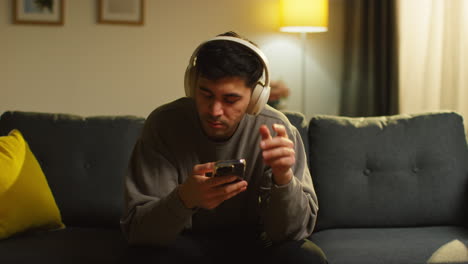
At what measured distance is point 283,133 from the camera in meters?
1.41

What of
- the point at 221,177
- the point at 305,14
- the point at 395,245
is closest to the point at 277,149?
the point at 221,177

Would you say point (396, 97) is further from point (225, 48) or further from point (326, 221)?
point (225, 48)

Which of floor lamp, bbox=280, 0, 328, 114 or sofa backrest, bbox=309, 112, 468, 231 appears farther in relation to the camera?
→ floor lamp, bbox=280, 0, 328, 114

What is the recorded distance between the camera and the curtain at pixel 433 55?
2975mm

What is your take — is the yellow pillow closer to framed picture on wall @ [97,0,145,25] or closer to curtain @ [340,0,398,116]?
framed picture on wall @ [97,0,145,25]

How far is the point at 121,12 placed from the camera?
3758 millimetres

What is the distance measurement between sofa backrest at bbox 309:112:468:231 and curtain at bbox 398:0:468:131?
0.71m

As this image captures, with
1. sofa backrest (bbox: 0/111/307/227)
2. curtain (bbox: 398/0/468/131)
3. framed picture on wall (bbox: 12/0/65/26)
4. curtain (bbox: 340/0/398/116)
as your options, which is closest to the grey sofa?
sofa backrest (bbox: 0/111/307/227)

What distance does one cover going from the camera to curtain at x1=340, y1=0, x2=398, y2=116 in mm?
3547

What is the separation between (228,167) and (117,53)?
263 centimetres

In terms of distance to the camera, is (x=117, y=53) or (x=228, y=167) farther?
(x=117, y=53)

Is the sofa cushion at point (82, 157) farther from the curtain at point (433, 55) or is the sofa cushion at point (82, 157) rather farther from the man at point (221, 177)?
the curtain at point (433, 55)

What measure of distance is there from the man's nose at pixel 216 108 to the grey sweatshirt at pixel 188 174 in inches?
7.4

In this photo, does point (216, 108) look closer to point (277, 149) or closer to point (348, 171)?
point (277, 149)
